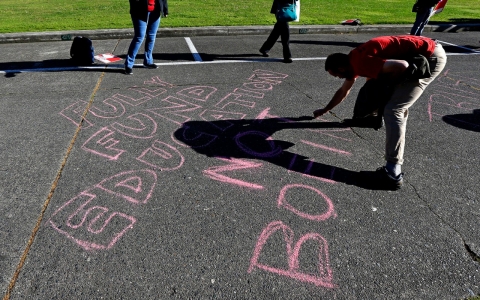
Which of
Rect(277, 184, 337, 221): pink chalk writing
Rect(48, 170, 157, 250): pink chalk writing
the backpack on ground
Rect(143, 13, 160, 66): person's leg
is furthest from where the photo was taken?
the backpack on ground

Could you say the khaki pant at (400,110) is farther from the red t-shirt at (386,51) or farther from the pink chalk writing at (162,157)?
the pink chalk writing at (162,157)

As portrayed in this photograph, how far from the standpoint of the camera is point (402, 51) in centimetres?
274

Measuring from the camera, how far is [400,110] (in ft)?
9.28

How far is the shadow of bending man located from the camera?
306cm

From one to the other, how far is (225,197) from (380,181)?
1.36m

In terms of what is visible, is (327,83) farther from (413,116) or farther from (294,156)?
(294,156)

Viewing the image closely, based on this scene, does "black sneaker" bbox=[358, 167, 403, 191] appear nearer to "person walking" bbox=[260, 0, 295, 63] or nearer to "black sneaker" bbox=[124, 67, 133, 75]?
"person walking" bbox=[260, 0, 295, 63]

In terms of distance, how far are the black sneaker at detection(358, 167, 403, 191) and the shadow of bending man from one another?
0.25ft

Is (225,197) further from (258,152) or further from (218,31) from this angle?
(218,31)

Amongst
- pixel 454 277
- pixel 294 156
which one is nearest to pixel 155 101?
pixel 294 156

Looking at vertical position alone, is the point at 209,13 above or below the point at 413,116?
above

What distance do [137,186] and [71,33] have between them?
732cm

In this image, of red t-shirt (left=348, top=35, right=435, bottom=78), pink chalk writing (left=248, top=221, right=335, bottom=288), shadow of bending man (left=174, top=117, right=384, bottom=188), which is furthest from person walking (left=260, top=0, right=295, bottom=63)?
pink chalk writing (left=248, top=221, right=335, bottom=288)

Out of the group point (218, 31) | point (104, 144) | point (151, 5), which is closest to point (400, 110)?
point (104, 144)
